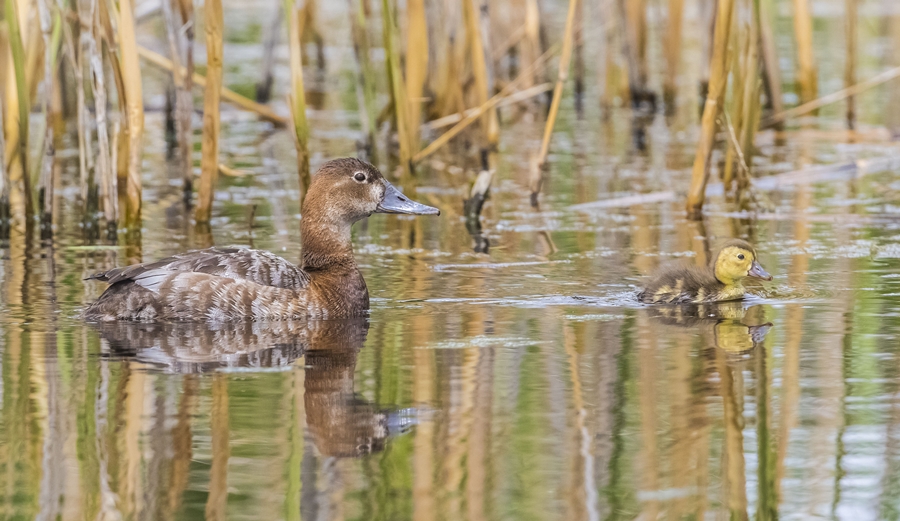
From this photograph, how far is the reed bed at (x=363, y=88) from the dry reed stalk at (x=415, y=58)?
12mm

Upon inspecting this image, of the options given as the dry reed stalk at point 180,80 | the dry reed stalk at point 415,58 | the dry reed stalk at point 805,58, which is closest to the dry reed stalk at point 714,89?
the dry reed stalk at point 415,58

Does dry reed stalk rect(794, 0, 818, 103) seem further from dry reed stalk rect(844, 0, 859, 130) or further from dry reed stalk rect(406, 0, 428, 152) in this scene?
dry reed stalk rect(406, 0, 428, 152)

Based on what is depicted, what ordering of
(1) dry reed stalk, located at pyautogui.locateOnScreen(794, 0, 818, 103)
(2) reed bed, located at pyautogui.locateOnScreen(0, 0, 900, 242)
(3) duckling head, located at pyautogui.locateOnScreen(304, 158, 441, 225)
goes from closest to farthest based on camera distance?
(3) duckling head, located at pyautogui.locateOnScreen(304, 158, 441, 225)
(2) reed bed, located at pyautogui.locateOnScreen(0, 0, 900, 242)
(1) dry reed stalk, located at pyautogui.locateOnScreen(794, 0, 818, 103)

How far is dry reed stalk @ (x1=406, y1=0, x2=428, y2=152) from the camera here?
9.83 meters

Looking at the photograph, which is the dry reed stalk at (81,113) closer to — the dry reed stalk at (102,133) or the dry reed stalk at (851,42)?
the dry reed stalk at (102,133)

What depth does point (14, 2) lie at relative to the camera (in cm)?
755

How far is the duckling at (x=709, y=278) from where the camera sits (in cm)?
650

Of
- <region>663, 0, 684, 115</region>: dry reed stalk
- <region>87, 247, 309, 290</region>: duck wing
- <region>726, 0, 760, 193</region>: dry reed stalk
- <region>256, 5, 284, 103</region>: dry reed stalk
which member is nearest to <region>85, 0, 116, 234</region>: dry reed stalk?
<region>87, 247, 309, 290</region>: duck wing

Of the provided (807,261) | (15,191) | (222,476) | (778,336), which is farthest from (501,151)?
(222,476)

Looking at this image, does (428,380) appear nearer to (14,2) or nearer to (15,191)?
(14,2)

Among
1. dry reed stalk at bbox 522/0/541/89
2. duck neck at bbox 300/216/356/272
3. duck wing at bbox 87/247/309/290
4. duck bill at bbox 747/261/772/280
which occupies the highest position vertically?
dry reed stalk at bbox 522/0/541/89

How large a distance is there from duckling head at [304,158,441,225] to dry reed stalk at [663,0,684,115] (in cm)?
640

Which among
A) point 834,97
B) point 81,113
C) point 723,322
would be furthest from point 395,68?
point 723,322

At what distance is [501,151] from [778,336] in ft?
21.1
